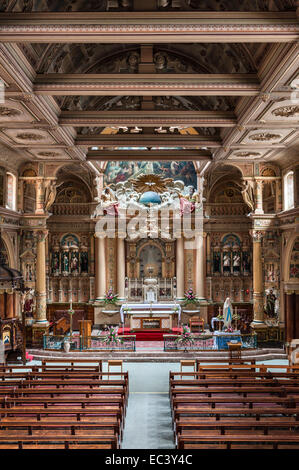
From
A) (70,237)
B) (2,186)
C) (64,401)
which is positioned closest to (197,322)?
(70,237)

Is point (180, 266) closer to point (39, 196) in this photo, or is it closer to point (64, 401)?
point (39, 196)

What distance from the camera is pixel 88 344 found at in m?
20.3

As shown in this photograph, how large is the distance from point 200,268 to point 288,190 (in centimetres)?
806

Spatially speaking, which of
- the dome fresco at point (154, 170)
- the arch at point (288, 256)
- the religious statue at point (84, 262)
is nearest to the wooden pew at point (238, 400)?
the arch at point (288, 256)

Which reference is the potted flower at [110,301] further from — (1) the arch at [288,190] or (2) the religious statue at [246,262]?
(1) the arch at [288,190]

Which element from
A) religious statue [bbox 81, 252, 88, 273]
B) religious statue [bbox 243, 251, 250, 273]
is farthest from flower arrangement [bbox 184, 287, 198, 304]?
religious statue [bbox 81, 252, 88, 273]

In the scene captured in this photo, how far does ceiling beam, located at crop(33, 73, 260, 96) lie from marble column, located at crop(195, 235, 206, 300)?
51.5ft

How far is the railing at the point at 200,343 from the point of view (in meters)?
19.7

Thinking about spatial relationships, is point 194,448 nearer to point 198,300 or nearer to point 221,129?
point 221,129

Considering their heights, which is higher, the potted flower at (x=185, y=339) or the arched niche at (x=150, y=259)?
the arched niche at (x=150, y=259)

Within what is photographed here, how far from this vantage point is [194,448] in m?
7.96

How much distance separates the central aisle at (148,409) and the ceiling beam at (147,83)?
8.89 metres

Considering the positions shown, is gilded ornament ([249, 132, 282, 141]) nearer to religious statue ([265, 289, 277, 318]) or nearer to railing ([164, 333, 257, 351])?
religious statue ([265, 289, 277, 318])
